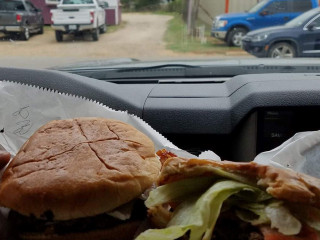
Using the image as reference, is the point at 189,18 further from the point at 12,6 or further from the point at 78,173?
the point at 78,173

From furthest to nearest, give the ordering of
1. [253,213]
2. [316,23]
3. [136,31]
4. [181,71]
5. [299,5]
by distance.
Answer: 1. [299,5]
2. [136,31]
3. [316,23]
4. [181,71]
5. [253,213]

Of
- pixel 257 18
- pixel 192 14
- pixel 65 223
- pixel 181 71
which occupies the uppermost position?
pixel 192 14

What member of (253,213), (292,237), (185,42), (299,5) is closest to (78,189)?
(253,213)

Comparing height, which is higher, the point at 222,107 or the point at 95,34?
the point at 95,34

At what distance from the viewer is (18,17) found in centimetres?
471

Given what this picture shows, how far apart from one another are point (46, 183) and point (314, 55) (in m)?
3.26

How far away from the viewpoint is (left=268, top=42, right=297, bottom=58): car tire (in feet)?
15.2

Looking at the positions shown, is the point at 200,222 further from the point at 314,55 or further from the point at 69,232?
the point at 314,55

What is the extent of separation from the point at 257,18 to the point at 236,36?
97 centimetres

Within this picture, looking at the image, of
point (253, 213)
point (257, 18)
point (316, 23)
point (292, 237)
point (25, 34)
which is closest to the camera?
point (292, 237)

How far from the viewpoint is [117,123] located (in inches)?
82.4

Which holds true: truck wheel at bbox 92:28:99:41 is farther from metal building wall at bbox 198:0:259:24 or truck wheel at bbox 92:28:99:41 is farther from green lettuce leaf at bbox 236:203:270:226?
green lettuce leaf at bbox 236:203:270:226

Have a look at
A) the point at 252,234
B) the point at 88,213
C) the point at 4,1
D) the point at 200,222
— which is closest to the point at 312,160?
the point at 252,234

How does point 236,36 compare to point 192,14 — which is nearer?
point 192,14
